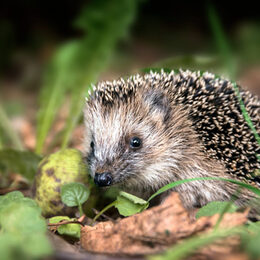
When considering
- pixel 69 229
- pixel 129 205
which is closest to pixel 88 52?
pixel 129 205

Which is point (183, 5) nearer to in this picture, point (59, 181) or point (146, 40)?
point (146, 40)

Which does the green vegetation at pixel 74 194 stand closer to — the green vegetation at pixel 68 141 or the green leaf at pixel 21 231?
the green vegetation at pixel 68 141

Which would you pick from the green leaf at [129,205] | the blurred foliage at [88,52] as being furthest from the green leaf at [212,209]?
the blurred foliage at [88,52]

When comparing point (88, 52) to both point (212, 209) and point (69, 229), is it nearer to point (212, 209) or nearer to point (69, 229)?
point (69, 229)

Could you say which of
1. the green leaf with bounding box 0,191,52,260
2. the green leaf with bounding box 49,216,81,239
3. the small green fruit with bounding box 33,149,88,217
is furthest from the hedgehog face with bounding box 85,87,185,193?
the green leaf with bounding box 0,191,52,260

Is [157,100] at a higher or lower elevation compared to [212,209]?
higher

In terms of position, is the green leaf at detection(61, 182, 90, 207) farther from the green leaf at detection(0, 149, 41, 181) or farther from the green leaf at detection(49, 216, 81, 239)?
the green leaf at detection(0, 149, 41, 181)
